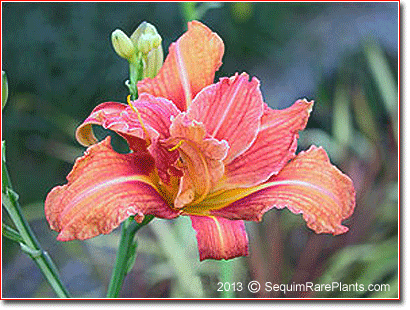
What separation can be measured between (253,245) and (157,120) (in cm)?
103

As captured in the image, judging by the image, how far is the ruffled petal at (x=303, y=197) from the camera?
0.55 metres

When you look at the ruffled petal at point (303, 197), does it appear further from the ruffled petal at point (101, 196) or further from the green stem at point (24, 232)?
the green stem at point (24, 232)

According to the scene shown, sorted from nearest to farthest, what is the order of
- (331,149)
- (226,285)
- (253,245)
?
(226,285) → (253,245) → (331,149)

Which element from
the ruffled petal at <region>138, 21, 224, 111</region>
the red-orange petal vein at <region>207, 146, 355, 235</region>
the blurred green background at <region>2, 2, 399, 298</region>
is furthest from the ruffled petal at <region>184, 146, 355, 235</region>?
the blurred green background at <region>2, 2, 399, 298</region>

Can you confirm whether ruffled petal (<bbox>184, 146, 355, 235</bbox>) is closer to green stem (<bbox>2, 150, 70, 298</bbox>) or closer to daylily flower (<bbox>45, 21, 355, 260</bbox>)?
daylily flower (<bbox>45, 21, 355, 260</bbox>)

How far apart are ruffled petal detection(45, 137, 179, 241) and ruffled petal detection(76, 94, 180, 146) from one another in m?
0.02

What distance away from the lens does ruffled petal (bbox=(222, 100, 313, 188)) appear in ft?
1.89

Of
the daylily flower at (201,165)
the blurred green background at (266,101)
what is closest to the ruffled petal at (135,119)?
the daylily flower at (201,165)

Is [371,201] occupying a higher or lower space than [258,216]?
higher

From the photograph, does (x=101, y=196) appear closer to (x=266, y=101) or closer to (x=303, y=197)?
(x=303, y=197)

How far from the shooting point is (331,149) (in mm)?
1776

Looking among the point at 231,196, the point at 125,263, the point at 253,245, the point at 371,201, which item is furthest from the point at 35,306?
the point at 371,201

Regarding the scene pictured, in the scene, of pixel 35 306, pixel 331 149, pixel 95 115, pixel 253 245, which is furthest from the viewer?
pixel 331 149

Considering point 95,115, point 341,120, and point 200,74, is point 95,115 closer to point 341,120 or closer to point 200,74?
point 200,74
